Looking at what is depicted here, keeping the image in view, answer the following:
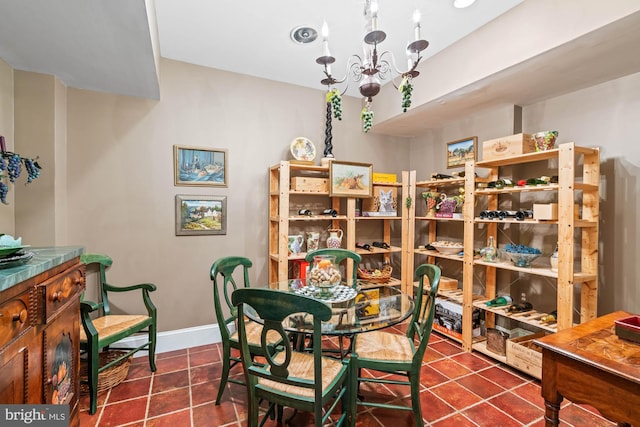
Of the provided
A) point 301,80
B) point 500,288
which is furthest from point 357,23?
point 500,288

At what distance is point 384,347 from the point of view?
1.96 m

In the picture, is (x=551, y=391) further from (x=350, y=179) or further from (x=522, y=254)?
(x=350, y=179)

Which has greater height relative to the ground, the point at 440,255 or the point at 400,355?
the point at 440,255

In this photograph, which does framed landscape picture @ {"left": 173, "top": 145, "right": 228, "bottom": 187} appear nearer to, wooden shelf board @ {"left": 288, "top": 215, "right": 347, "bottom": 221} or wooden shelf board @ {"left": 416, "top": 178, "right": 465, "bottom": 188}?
wooden shelf board @ {"left": 288, "top": 215, "right": 347, "bottom": 221}

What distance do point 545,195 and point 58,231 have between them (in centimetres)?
428

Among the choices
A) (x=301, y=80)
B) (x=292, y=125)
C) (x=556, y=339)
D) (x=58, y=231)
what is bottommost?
(x=556, y=339)

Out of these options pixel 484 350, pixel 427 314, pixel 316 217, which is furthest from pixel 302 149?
pixel 484 350

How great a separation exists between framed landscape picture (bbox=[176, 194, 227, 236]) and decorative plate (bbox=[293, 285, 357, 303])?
1.26 metres

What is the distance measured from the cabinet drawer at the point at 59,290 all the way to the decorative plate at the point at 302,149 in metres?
2.19

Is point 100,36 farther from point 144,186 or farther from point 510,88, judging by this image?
point 510,88

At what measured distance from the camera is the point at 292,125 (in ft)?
11.4

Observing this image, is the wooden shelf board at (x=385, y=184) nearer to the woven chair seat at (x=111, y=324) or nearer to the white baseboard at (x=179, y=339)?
the white baseboard at (x=179, y=339)

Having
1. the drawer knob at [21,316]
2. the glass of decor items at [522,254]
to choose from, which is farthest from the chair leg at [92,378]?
the glass of decor items at [522,254]

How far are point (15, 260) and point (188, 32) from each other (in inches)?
83.3
